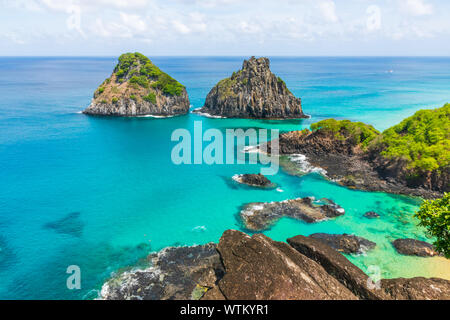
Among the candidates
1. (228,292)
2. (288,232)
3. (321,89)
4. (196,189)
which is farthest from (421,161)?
(321,89)

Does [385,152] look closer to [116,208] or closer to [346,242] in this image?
[346,242]

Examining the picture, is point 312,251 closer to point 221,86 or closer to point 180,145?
point 180,145

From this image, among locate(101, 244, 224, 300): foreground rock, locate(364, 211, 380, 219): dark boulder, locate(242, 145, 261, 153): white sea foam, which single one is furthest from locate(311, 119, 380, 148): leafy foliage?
locate(101, 244, 224, 300): foreground rock

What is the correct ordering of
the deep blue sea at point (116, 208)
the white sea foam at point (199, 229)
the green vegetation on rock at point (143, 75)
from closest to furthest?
the deep blue sea at point (116, 208), the white sea foam at point (199, 229), the green vegetation on rock at point (143, 75)

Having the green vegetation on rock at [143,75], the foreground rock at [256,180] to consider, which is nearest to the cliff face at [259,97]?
Answer: the green vegetation on rock at [143,75]

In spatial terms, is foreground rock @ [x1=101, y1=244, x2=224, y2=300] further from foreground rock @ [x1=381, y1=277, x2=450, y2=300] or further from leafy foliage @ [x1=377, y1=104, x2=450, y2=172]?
leafy foliage @ [x1=377, y1=104, x2=450, y2=172]

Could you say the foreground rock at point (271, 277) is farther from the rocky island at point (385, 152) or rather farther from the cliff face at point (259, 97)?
the cliff face at point (259, 97)
